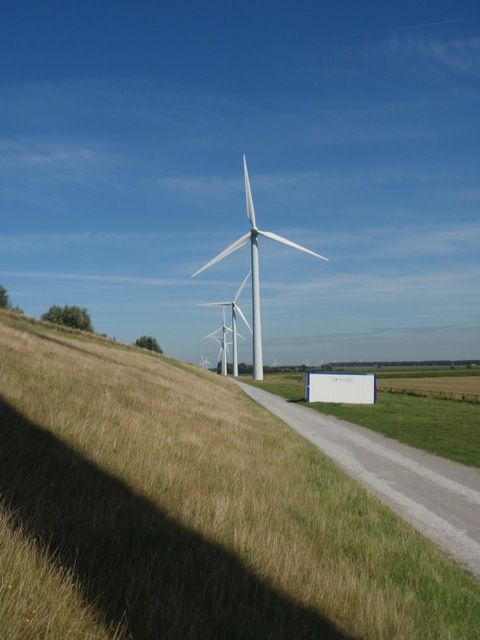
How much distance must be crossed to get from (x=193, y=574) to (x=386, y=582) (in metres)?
2.54

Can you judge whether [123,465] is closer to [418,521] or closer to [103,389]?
[418,521]

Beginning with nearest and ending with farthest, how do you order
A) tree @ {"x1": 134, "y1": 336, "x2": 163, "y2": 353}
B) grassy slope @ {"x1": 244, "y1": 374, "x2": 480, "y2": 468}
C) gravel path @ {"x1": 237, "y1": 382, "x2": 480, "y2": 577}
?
1. gravel path @ {"x1": 237, "y1": 382, "x2": 480, "y2": 577}
2. grassy slope @ {"x1": 244, "y1": 374, "x2": 480, "y2": 468}
3. tree @ {"x1": 134, "y1": 336, "x2": 163, "y2": 353}

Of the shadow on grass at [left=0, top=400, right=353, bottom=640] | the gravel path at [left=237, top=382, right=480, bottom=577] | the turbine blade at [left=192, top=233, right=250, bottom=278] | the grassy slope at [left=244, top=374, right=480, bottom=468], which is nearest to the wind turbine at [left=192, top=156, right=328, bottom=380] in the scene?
the turbine blade at [left=192, top=233, right=250, bottom=278]

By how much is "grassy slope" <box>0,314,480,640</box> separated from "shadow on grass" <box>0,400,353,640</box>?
0.02m

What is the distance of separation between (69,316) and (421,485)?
12160 cm

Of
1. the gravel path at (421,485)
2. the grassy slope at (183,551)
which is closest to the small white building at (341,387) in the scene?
the gravel path at (421,485)

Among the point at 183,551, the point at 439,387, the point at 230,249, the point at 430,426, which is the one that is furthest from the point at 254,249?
the point at 183,551

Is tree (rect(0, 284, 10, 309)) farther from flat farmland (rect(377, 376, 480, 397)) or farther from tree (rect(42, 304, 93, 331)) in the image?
flat farmland (rect(377, 376, 480, 397))

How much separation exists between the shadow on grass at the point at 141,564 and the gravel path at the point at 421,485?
3788mm

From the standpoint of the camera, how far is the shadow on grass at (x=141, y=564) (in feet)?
16.7

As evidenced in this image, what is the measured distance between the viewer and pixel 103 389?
17516mm

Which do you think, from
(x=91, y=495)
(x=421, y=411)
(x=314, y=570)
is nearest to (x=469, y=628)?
(x=314, y=570)

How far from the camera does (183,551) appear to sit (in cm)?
641

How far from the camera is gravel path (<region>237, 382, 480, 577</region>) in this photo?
10031 mm
